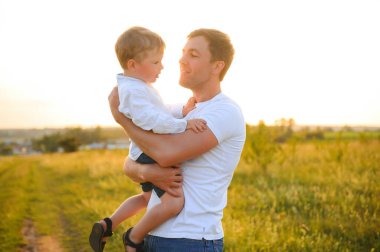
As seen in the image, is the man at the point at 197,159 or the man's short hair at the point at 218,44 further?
the man's short hair at the point at 218,44

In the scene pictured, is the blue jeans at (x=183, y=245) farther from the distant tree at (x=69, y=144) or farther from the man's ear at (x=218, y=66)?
the distant tree at (x=69, y=144)

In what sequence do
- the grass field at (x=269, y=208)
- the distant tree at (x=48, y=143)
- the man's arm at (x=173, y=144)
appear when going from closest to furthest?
the man's arm at (x=173, y=144), the grass field at (x=269, y=208), the distant tree at (x=48, y=143)

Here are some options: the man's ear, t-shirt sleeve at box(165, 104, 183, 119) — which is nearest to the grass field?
t-shirt sleeve at box(165, 104, 183, 119)

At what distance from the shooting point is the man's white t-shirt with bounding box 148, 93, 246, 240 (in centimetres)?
264

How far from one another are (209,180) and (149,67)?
0.96 m

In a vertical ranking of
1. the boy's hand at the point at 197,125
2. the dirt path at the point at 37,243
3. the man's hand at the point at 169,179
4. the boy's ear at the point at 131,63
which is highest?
the boy's ear at the point at 131,63

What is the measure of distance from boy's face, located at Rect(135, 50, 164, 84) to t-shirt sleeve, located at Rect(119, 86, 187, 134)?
0.26 metres

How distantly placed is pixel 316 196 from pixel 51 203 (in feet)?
20.5

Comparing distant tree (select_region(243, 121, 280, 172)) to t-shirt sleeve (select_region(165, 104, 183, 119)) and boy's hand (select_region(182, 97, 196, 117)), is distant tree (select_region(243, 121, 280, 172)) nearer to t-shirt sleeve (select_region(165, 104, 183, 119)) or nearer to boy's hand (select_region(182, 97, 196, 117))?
t-shirt sleeve (select_region(165, 104, 183, 119))

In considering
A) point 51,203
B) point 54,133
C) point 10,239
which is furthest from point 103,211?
point 54,133

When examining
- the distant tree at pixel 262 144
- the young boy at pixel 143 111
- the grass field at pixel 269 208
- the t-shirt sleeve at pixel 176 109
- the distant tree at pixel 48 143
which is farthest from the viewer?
the distant tree at pixel 48 143

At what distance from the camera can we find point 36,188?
13.3 meters

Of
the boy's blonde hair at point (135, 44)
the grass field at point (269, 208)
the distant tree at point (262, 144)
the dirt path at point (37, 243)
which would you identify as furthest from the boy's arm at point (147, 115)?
the distant tree at point (262, 144)

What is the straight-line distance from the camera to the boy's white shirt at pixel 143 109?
8.77 feet
